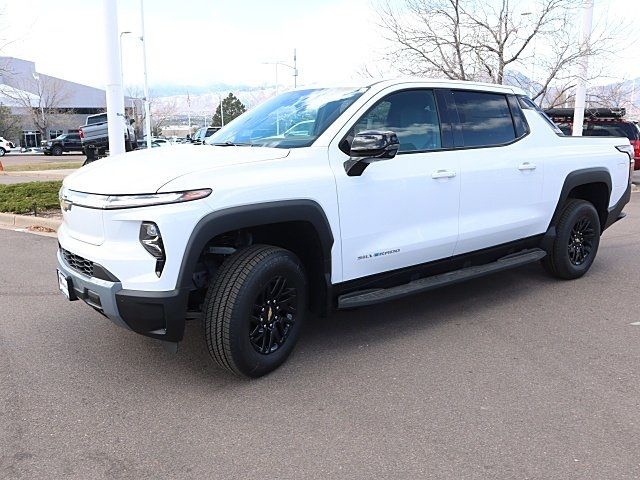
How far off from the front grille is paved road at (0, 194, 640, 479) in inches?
28.2

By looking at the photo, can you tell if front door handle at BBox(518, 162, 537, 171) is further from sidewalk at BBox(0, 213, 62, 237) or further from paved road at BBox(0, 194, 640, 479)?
sidewalk at BBox(0, 213, 62, 237)

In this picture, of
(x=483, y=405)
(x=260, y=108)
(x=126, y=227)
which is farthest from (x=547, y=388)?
(x=260, y=108)

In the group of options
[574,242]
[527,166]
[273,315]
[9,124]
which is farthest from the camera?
[9,124]

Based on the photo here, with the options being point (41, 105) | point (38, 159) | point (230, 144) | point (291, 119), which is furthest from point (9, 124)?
point (291, 119)

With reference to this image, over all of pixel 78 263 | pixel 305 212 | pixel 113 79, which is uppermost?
pixel 113 79

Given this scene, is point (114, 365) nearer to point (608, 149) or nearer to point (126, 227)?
point (126, 227)

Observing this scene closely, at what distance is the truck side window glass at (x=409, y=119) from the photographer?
4.24 metres

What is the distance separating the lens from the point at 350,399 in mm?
3477

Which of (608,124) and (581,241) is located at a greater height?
(608,124)

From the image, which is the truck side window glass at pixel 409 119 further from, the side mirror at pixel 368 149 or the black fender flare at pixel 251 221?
the black fender flare at pixel 251 221

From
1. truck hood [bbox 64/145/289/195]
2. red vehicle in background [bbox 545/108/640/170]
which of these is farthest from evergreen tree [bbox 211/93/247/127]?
truck hood [bbox 64/145/289/195]

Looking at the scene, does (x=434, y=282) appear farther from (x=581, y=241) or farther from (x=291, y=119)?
(x=581, y=241)

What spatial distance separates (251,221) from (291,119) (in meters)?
1.23

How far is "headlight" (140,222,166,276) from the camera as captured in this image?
10.4ft
